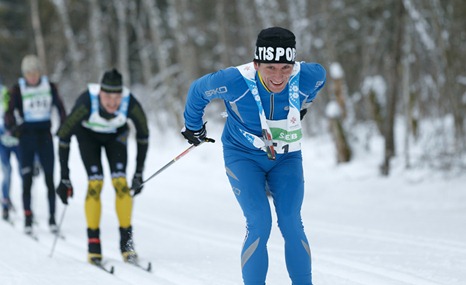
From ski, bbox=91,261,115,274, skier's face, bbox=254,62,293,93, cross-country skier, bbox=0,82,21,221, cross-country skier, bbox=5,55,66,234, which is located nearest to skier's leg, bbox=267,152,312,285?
skier's face, bbox=254,62,293,93

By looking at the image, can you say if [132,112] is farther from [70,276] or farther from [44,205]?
[44,205]

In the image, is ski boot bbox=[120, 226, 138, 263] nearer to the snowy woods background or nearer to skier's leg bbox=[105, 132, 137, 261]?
skier's leg bbox=[105, 132, 137, 261]

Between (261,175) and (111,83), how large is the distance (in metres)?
2.16

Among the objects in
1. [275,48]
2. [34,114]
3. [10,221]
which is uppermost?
[275,48]

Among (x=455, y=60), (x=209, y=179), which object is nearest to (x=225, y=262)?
(x=209, y=179)

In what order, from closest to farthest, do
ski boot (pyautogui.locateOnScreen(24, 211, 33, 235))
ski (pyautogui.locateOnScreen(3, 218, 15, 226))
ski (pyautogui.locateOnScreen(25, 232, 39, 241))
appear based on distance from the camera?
ski (pyautogui.locateOnScreen(25, 232, 39, 241))
ski boot (pyautogui.locateOnScreen(24, 211, 33, 235))
ski (pyautogui.locateOnScreen(3, 218, 15, 226))

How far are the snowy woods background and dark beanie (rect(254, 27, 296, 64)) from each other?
6.75 meters

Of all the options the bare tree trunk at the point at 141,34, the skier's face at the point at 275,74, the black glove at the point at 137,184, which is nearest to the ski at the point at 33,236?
the black glove at the point at 137,184

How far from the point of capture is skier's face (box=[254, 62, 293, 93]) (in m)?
3.68

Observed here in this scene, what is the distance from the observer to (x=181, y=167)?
13062 mm

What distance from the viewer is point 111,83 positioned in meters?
5.54

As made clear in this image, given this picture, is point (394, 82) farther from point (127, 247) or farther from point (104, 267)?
point (104, 267)

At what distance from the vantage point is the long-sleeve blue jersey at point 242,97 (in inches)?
149

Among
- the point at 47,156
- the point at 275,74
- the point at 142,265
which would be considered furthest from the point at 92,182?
the point at 275,74
